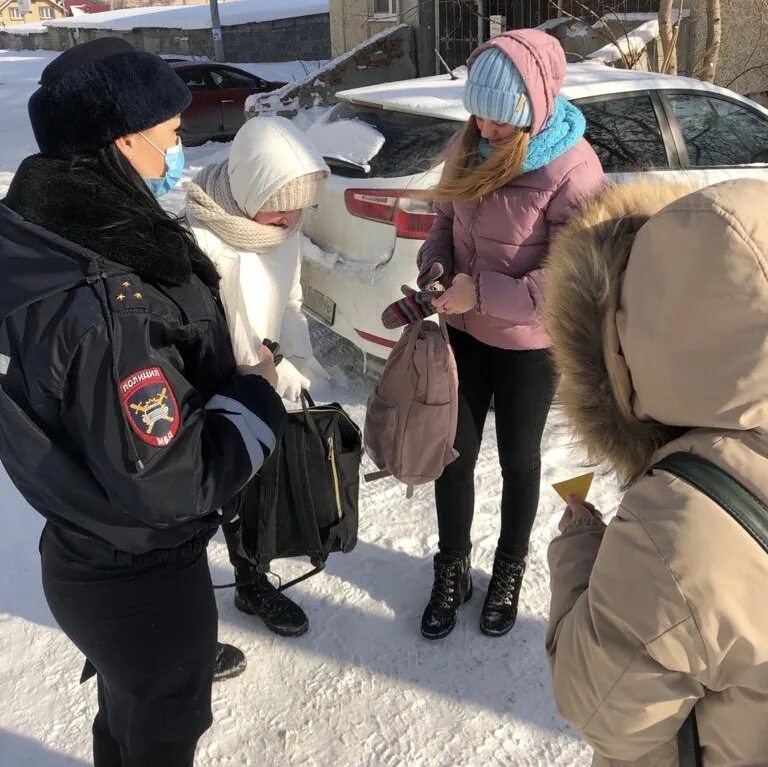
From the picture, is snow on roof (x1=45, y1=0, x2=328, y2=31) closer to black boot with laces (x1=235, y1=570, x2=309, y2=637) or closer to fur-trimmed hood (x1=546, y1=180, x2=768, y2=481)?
black boot with laces (x1=235, y1=570, x2=309, y2=637)

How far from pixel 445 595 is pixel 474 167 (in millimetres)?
1471

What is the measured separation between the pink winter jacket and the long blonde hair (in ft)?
0.14

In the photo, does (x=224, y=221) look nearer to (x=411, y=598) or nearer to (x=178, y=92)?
(x=178, y=92)

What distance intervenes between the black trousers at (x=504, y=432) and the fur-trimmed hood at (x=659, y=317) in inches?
41.5

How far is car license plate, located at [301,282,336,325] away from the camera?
397 centimetres

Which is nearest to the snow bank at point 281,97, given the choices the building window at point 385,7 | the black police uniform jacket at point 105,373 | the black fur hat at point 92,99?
the building window at point 385,7

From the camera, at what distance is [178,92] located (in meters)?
1.54

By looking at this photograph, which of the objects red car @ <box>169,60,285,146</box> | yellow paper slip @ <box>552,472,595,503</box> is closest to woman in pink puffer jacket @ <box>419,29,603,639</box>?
yellow paper slip @ <box>552,472,595,503</box>

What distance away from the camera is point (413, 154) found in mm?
3689

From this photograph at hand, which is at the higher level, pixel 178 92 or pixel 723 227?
pixel 178 92

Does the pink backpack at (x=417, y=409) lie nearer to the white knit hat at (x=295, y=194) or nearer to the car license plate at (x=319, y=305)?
→ the white knit hat at (x=295, y=194)

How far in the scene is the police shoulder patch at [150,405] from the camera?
1318 millimetres

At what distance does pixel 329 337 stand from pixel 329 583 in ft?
7.38

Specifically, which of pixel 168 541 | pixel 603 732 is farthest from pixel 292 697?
pixel 603 732
